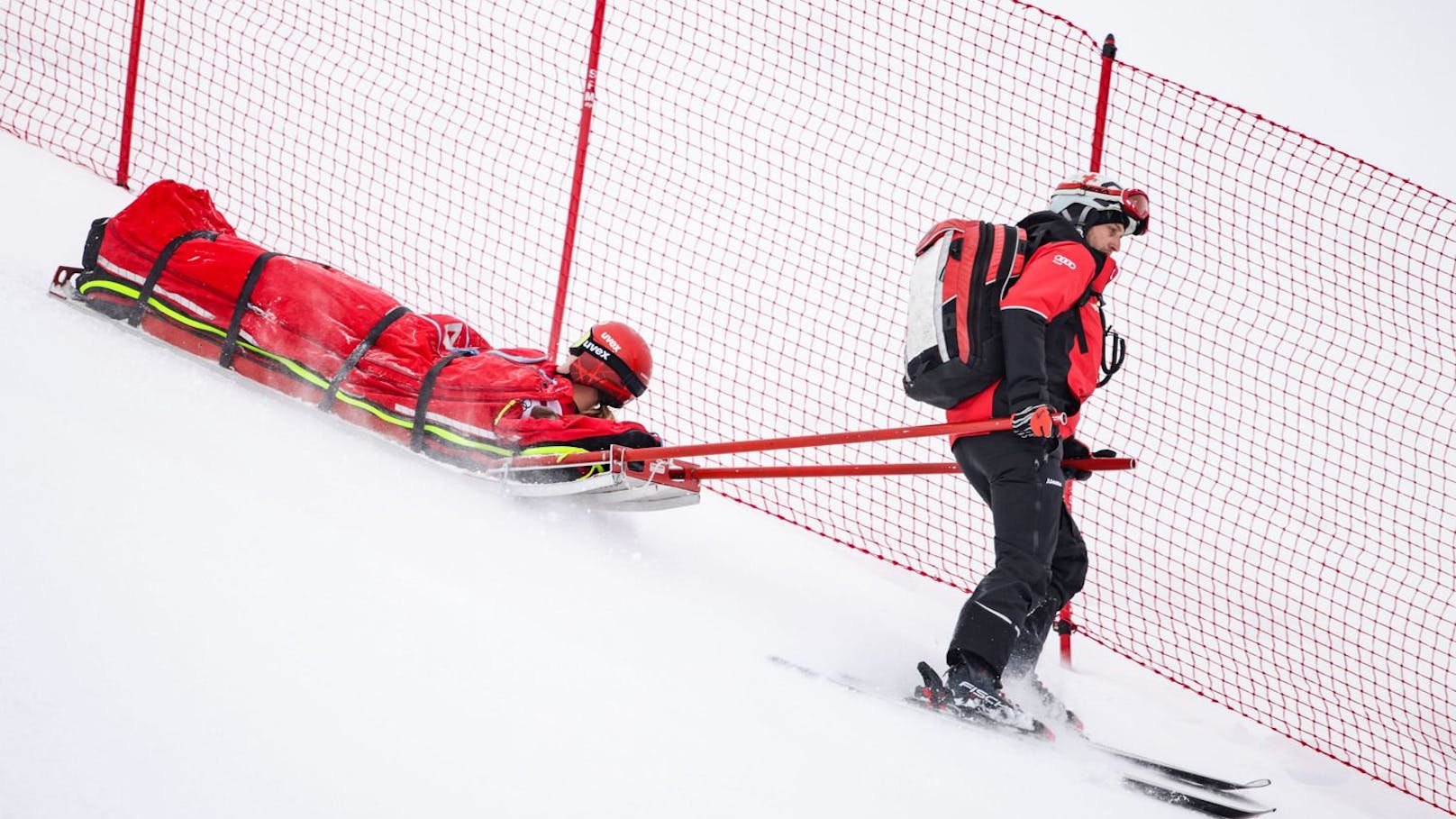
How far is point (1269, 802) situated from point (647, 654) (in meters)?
2.30

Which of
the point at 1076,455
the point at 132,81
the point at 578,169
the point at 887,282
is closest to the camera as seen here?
the point at 1076,455

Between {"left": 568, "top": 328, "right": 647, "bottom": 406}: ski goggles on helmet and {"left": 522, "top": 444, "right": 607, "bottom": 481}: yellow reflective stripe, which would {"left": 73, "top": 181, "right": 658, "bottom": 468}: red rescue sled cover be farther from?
{"left": 568, "top": 328, "right": 647, "bottom": 406}: ski goggles on helmet

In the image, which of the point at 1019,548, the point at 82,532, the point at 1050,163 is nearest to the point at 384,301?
the point at 82,532

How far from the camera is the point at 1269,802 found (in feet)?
12.6

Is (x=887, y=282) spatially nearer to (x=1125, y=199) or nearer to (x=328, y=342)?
(x=1125, y=199)

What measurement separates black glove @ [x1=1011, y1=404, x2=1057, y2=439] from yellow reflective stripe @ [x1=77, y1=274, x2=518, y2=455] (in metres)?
1.87

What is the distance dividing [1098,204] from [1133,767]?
1.92m

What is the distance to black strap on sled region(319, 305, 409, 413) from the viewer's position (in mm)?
4246

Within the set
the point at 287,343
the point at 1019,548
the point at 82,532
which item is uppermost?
the point at 287,343

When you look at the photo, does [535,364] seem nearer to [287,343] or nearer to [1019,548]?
[287,343]

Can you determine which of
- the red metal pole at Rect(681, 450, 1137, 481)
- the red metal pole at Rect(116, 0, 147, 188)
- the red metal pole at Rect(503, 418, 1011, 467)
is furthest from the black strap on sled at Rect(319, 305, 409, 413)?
the red metal pole at Rect(116, 0, 147, 188)

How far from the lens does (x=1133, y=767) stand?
362cm

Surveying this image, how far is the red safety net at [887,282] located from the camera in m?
5.84

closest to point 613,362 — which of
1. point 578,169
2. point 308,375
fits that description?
point 308,375
